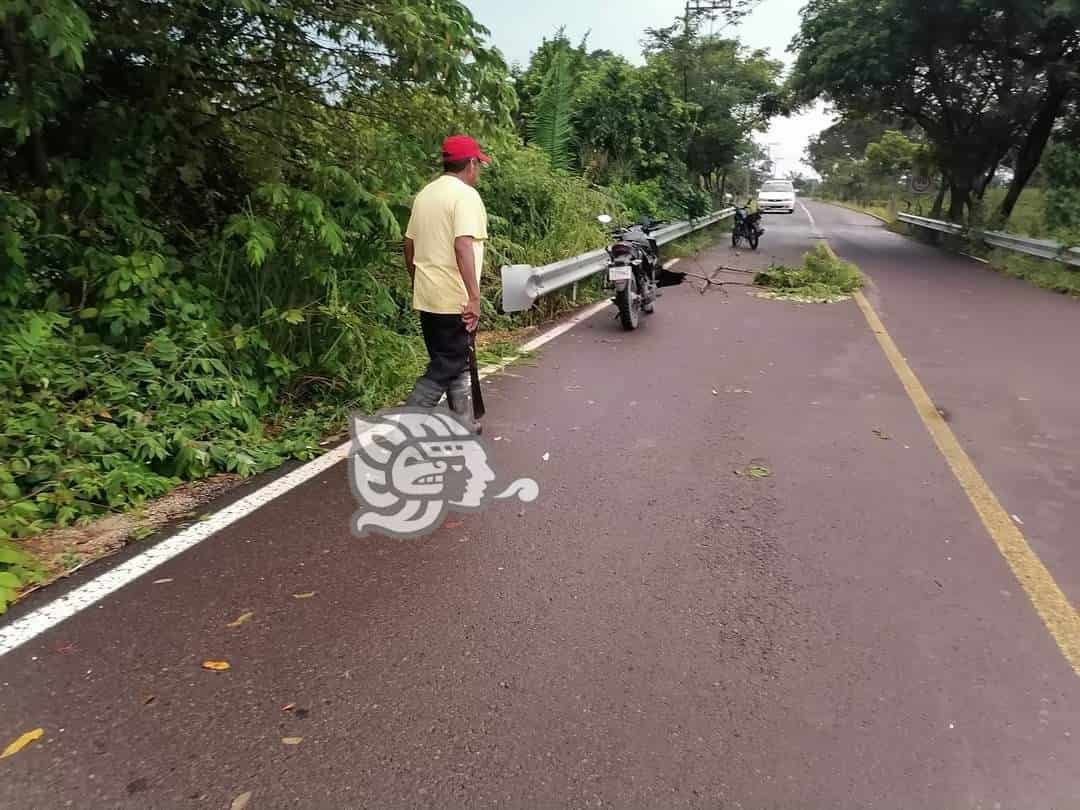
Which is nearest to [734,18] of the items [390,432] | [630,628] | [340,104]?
[340,104]

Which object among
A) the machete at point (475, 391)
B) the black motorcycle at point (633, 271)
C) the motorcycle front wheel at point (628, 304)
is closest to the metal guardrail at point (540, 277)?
the black motorcycle at point (633, 271)

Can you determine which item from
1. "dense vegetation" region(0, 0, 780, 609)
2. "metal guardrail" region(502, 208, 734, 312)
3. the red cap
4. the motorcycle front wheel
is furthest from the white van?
the red cap

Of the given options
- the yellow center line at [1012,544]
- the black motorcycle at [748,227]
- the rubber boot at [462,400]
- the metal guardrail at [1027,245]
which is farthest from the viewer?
the black motorcycle at [748,227]

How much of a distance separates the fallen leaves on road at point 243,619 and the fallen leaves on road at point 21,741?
2.41 feet

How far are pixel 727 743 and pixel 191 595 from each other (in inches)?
87.8

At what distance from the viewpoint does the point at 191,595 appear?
10.9 feet

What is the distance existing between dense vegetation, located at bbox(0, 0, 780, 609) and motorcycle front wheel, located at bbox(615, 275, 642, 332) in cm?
309

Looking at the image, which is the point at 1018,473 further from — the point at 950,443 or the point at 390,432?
the point at 390,432

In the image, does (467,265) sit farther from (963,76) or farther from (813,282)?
(963,76)

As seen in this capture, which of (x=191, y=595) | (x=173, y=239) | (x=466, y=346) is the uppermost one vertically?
(x=173, y=239)

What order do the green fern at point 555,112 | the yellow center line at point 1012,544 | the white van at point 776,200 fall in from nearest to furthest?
the yellow center line at point 1012,544, the green fern at point 555,112, the white van at point 776,200

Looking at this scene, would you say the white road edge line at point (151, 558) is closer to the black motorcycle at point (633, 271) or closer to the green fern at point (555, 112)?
the black motorcycle at point (633, 271)

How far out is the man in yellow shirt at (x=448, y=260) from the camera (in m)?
4.54

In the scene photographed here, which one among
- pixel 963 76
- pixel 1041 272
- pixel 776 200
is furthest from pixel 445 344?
pixel 776 200
